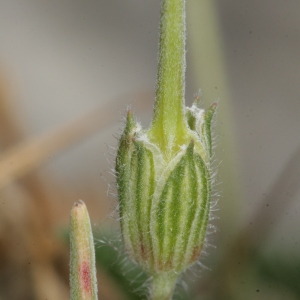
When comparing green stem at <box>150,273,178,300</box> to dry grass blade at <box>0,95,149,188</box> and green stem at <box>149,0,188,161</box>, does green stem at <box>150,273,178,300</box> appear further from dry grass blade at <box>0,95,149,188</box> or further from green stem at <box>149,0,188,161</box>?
dry grass blade at <box>0,95,149,188</box>

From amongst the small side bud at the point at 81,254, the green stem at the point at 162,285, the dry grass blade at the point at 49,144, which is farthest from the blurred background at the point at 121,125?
the small side bud at the point at 81,254

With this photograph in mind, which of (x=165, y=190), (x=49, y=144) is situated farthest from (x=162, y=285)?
(x=49, y=144)

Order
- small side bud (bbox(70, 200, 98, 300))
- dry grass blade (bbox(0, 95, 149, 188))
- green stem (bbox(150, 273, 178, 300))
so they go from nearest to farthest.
→ small side bud (bbox(70, 200, 98, 300)) → green stem (bbox(150, 273, 178, 300)) → dry grass blade (bbox(0, 95, 149, 188))

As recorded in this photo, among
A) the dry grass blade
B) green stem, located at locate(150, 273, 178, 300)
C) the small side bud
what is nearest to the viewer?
the small side bud

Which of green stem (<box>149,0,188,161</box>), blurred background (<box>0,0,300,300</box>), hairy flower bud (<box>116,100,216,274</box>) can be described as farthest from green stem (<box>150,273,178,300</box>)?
blurred background (<box>0,0,300,300</box>)

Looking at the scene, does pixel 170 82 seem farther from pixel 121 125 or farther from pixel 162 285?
pixel 121 125

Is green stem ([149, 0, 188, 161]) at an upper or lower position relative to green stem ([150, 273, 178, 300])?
upper

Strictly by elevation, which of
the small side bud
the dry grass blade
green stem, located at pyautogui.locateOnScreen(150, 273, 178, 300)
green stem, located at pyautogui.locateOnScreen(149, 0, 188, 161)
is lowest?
the dry grass blade
